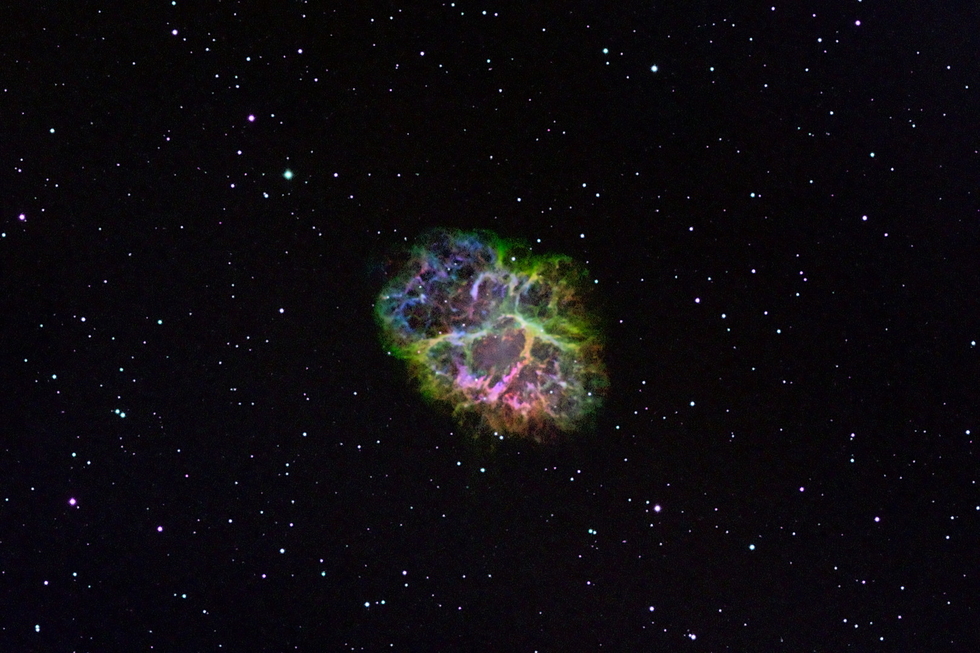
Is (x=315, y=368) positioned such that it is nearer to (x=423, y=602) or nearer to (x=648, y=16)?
(x=423, y=602)

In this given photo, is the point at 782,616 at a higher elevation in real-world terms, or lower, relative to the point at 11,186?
lower

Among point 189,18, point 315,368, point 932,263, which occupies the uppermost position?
point 189,18

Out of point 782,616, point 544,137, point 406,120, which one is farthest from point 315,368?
point 782,616

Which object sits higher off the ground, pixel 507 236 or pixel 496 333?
pixel 507 236
